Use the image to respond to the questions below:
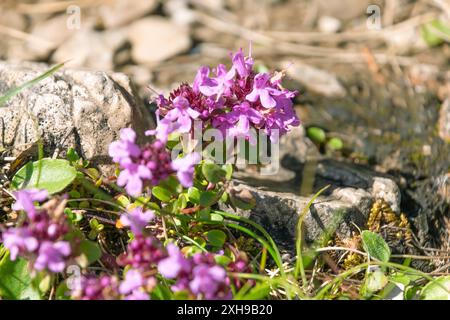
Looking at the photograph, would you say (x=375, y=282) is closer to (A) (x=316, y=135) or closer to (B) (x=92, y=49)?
(A) (x=316, y=135)

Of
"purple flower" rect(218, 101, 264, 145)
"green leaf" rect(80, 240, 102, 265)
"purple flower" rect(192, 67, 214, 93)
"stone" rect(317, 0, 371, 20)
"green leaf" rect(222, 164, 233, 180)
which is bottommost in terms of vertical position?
"green leaf" rect(80, 240, 102, 265)

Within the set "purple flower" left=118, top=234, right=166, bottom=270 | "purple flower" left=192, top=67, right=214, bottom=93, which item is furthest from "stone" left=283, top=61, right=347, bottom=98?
"purple flower" left=118, top=234, right=166, bottom=270

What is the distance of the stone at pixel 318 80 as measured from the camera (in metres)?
4.84

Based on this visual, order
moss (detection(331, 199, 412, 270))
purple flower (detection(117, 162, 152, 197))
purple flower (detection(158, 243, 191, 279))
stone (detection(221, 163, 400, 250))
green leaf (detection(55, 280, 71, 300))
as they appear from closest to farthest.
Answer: purple flower (detection(158, 243, 191, 279)), purple flower (detection(117, 162, 152, 197)), green leaf (detection(55, 280, 71, 300)), stone (detection(221, 163, 400, 250)), moss (detection(331, 199, 412, 270))

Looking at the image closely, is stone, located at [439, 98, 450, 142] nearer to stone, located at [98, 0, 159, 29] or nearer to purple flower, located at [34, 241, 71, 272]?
stone, located at [98, 0, 159, 29]

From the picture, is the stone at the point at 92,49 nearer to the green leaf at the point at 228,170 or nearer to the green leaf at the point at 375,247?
the green leaf at the point at 228,170

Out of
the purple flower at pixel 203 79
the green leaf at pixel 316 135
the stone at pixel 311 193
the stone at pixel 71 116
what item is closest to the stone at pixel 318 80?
the green leaf at pixel 316 135

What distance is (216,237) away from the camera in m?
2.76

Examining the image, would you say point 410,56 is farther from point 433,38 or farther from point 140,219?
point 140,219

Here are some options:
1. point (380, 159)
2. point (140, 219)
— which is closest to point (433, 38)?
point (380, 159)

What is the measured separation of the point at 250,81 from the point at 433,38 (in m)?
3.13

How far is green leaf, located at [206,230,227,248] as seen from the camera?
9.04ft

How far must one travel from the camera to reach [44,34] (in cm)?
576

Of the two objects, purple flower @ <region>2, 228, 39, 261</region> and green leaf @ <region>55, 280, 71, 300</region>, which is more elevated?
purple flower @ <region>2, 228, 39, 261</region>
